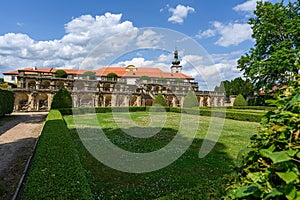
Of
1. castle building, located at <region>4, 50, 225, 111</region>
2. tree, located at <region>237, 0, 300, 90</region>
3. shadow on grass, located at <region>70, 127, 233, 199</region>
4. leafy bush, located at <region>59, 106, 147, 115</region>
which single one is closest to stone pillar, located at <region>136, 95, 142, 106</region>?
castle building, located at <region>4, 50, 225, 111</region>

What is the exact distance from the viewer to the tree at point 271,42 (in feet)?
66.6

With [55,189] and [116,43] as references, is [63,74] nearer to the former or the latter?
[116,43]

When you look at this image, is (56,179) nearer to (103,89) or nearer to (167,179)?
(167,179)

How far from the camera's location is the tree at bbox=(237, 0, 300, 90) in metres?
20.3

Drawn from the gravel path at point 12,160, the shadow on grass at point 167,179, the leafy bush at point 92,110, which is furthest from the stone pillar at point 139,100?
the shadow on grass at point 167,179

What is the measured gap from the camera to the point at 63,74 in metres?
44.0

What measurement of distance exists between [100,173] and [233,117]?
1894 cm

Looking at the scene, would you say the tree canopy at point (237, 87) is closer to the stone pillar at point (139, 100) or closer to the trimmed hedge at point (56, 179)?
the stone pillar at point (139, 100)

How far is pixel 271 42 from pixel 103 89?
29715 millimetres

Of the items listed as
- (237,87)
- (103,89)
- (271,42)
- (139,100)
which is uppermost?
(271,42)

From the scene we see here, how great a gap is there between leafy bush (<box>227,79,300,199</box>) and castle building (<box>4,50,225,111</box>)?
1442 inches

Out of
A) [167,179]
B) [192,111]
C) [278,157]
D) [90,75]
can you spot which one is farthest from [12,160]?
[90,75]

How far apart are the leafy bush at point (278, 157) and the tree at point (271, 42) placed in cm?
2119

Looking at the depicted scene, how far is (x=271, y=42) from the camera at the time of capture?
915 inches
